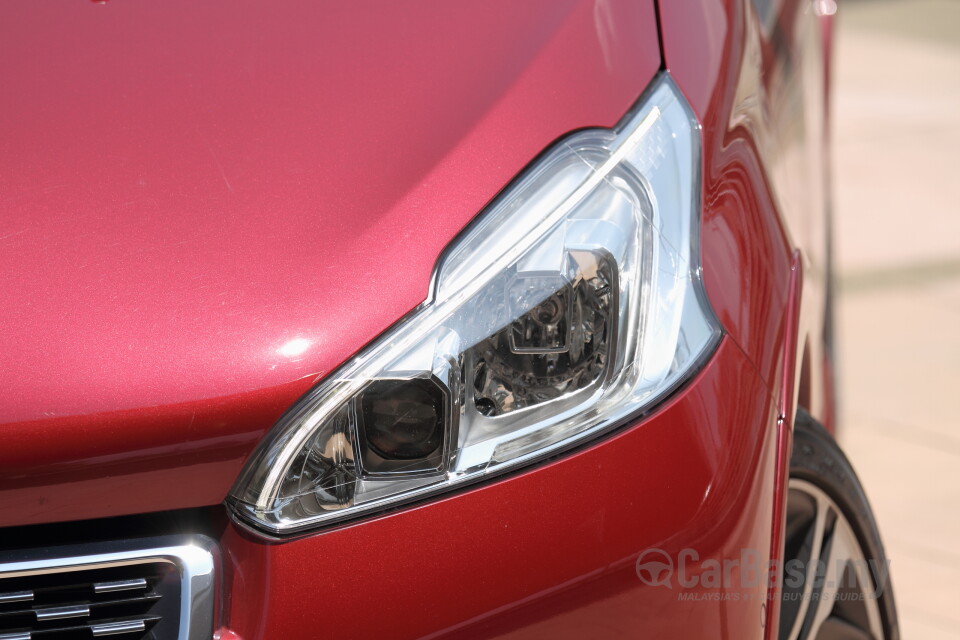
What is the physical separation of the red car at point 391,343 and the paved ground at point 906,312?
4.33ft

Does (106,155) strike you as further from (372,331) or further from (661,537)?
(661,537)

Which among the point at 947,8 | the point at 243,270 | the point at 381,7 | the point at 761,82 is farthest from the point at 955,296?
the point at 947,8

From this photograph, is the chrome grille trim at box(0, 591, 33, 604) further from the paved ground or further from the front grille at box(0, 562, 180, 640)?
the paved ground

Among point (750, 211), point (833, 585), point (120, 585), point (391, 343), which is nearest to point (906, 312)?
point (833, 585)

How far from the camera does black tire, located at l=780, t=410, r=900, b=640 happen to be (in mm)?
1350

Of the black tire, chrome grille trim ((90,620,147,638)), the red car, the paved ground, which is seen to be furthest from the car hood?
the paved ground

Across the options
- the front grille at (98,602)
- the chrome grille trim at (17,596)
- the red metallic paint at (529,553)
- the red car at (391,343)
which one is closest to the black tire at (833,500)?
the red car at (391,343)

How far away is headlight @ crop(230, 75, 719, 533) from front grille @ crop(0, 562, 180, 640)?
0.11 m

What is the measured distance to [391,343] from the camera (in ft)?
3.22

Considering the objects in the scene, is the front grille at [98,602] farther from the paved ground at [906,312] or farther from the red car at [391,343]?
the paved ground at [906,312]

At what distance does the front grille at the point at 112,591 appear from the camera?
978mm

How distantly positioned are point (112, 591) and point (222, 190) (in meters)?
0.40

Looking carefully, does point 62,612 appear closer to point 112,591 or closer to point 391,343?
point 112,591

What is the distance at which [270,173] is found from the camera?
42.5 inches
